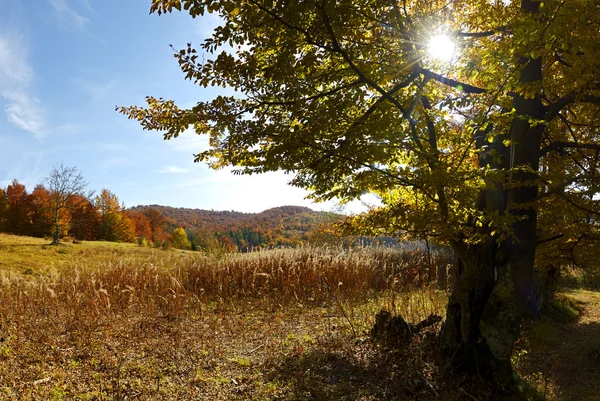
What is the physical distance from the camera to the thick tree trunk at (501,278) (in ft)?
14.6

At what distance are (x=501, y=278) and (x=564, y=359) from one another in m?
3.85

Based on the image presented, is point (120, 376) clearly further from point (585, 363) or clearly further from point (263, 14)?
point (585, 363)

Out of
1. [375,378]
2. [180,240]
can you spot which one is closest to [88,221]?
[180,240]

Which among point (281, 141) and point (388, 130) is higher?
point (388, 130)

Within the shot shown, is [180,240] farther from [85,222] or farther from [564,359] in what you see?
[564,359]

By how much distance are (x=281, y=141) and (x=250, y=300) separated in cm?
613

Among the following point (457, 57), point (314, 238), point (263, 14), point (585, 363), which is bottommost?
point (585, 363)

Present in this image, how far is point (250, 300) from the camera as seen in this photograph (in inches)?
348

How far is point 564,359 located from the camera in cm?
671

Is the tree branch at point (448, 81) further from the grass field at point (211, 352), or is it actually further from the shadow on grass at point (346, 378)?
the shadow on grass at point (346, 378)

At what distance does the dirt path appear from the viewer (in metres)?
5.27

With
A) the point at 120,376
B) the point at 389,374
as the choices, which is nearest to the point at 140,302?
the point at 120,376

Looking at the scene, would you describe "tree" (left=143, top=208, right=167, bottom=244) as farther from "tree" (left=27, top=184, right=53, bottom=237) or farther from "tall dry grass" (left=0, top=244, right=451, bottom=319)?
"tall dry grass" (left=0, top=244, right=451, bottom=319)

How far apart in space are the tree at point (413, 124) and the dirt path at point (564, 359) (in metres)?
1.41
